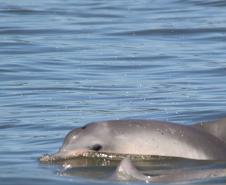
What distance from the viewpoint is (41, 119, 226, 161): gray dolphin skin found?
434 inches

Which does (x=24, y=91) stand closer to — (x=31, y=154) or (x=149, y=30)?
(x=31, y=154)

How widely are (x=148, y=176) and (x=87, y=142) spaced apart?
1.00 m

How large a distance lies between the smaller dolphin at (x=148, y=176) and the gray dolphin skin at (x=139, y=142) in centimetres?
74

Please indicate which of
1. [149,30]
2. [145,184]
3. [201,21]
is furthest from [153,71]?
[145,184]

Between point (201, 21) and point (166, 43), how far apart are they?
99.2 inches

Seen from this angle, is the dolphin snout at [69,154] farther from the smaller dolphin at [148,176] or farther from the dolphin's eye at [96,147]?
the smaller dolphin at [148,176]

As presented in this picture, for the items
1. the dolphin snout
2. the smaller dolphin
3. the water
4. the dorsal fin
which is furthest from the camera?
the water

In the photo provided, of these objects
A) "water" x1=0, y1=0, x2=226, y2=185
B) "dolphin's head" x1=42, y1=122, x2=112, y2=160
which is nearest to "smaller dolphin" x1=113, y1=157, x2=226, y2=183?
"water" x1=0, y1=0, x2=226, y2=185

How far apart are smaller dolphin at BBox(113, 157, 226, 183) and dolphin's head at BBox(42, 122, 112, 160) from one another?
87 centimetres

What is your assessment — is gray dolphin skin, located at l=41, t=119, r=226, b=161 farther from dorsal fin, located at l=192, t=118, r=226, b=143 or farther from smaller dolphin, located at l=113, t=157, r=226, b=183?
smaller dolphin, located at l=113, t=157, r=226, b=183

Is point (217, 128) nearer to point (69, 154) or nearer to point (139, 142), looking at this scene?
point (139, 142)

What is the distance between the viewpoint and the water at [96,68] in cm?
1295

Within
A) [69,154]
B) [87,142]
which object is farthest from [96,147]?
[69,154]

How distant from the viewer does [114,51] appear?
19.0 m
